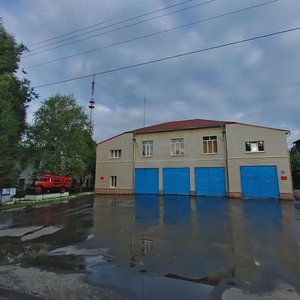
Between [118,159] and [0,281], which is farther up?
[118,159]

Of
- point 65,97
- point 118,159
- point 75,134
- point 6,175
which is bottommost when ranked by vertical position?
point 6,175

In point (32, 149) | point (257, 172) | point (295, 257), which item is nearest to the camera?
point (295, 257)

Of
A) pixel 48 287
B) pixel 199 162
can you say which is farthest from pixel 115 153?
pixel 48 287

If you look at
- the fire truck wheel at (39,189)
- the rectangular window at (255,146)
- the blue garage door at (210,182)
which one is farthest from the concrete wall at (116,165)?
the rectangular window at (255,146)

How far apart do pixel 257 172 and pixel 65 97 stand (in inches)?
859

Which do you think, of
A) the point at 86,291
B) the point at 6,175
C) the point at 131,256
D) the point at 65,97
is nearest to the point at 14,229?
the point at 131,256

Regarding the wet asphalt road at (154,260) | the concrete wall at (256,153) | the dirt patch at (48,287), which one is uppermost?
the concrete wall at (256,153)

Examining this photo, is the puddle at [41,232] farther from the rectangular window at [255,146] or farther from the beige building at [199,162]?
the rectangular window at [255,146]

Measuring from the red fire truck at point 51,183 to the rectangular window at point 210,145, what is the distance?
14732 millimetres

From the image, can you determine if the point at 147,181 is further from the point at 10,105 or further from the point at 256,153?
the point at 10,105

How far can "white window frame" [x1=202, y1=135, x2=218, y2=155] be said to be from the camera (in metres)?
22.3

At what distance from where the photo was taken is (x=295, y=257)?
18.1 ft

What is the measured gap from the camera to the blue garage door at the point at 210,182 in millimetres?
21281

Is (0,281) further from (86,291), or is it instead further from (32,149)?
(32,149)
